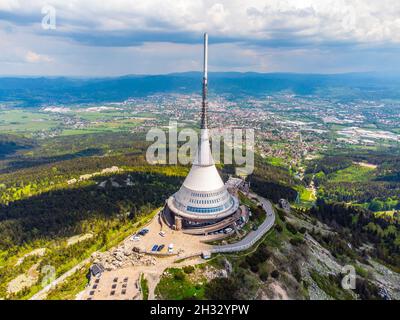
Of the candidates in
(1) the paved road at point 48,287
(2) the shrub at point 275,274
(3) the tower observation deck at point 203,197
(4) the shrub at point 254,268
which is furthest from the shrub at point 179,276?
(1) the paved road at point 48,287

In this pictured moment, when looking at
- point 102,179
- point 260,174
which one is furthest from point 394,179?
point 102,179

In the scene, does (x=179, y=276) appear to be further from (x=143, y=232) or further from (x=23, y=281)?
(x=23, y=281)

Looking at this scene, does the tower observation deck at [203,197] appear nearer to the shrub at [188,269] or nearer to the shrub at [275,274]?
A: the shrub at [188,269]

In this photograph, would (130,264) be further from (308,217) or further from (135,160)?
(135,160)

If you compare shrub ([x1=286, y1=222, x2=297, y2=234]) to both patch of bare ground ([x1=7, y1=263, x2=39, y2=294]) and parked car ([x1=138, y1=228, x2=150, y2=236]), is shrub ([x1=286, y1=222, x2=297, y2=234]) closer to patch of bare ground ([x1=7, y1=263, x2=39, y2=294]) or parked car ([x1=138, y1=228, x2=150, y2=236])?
parked car ([x1=138, y1=228, x2=150, y2=236])

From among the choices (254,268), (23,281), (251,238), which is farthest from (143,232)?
(23,281)

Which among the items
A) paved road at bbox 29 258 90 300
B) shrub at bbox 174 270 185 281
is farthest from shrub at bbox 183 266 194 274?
paved road at bbox 29 258 90 300

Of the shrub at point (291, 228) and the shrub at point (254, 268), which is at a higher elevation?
the shrub at point (254, 268)
